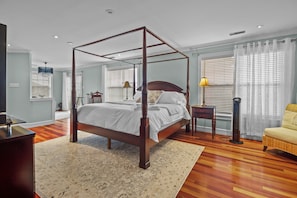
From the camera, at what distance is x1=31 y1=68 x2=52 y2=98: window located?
25.8 feet

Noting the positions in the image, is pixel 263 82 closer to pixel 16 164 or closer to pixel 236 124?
pixel 236 124

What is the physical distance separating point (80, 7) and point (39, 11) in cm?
70

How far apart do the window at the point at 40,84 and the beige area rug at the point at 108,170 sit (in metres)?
5.99

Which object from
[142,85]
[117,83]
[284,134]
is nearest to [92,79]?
[117,83]

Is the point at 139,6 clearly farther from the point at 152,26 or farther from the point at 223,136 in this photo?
the point at 223,136

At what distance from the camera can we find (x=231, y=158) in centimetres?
262

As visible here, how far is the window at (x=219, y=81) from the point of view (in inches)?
156

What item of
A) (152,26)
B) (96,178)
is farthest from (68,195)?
(152,26)

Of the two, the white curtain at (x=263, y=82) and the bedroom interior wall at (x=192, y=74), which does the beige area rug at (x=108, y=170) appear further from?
the white curtain at (x=263, y=82)

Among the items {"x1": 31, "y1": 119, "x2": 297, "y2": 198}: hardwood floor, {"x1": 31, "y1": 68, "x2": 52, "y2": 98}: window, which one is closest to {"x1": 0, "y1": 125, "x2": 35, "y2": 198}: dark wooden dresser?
{"x1": 31, "y1": 119, "x2": 297, "y2": 198}: hardwood floor

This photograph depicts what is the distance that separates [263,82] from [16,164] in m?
4.30

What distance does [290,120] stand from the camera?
2895 millimetres

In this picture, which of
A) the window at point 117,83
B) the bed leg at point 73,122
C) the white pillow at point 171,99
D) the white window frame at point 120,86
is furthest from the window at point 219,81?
the bed leg at point 73,122

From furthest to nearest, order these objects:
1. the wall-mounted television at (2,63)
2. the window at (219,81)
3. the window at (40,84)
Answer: the window at (40,84) < the window at (219,81) < the wall-mounted television at (2,63)
